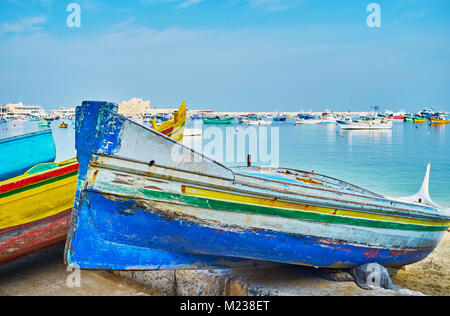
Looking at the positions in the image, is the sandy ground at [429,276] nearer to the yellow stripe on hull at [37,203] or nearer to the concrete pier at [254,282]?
the concrete pier at [254,282]

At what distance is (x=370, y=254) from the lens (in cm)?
459

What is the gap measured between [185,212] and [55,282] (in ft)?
7.10

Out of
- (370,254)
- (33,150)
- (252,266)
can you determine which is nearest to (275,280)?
(252,266)

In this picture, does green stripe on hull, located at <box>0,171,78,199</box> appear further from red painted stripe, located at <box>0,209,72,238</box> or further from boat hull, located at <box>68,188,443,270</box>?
boat hull, located at <box>68,188,443,270</box>

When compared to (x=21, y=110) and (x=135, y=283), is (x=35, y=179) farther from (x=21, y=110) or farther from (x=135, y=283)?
(x=21, y=110)

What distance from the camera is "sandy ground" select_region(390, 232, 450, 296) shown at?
5243mm

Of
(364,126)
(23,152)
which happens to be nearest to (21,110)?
(364,126)

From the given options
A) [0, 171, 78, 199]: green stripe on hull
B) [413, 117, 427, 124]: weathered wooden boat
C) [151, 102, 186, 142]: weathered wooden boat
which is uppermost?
[413, 117, 427, 124]: weathered wooden boat

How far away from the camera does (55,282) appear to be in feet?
15.4

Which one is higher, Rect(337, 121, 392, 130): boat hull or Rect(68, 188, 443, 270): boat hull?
Rect(337, 121, 392, 130): boat hull

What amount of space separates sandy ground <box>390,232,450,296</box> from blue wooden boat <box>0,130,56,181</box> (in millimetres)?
6137

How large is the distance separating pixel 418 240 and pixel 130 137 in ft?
12.6

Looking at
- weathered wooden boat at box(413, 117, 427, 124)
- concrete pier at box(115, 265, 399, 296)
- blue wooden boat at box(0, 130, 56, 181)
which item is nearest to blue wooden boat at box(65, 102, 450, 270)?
concrete pier at box(115, 265, 399, 296)
